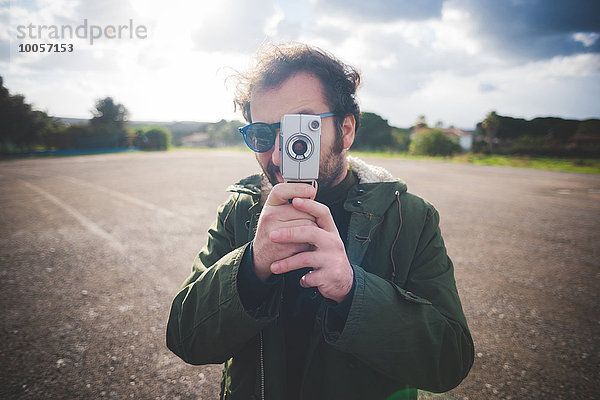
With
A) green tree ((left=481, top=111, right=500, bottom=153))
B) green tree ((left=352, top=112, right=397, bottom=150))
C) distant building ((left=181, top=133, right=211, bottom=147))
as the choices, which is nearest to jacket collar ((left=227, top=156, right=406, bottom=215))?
green tree ((left=352, top=112, right=397, bottom=150))

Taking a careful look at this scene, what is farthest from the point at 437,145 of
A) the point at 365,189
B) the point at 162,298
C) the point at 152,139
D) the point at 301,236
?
the point at 301,236

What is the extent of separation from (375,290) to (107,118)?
77235mm

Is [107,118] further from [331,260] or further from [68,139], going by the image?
[331,260]

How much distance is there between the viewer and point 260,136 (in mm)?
1614

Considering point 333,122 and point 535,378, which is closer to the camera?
point 333,122

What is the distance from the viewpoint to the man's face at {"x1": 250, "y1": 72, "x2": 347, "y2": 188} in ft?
5.12

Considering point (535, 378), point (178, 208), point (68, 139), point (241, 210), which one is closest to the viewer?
point (241, 210)

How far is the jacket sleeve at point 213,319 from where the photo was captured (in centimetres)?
121

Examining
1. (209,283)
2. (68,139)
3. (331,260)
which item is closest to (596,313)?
(331,260)

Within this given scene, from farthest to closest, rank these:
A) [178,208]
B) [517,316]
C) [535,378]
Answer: [178,208] < [517,316] < [535,378]

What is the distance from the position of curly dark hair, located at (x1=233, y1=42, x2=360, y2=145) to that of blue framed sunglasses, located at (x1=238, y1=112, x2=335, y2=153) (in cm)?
14

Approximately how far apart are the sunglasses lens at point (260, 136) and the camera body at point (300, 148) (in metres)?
0.37

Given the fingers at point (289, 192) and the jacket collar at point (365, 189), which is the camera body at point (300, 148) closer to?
the fingers at point (289, 192)

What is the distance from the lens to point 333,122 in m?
1.62
